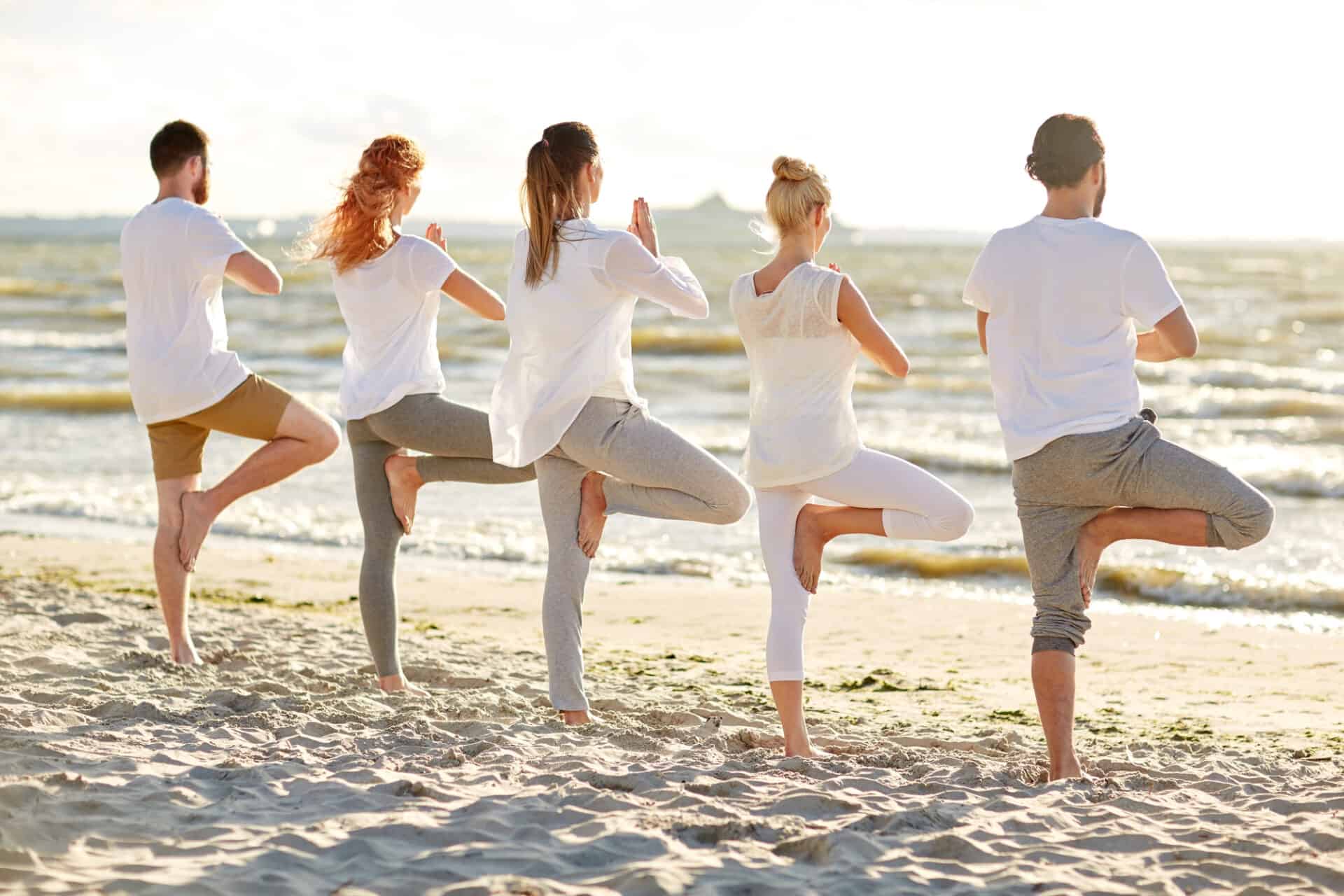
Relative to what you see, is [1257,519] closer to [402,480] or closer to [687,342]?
[402,480]

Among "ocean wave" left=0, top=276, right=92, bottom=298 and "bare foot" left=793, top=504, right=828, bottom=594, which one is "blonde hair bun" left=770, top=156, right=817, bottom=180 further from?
"ocean wave" left=0, top=276, right=92, bottom=298

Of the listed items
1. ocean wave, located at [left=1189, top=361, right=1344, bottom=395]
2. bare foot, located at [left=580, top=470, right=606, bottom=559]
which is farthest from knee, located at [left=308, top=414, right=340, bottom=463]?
ocean wave, located at [left=1189, top=361, right=1344, bottom=395]

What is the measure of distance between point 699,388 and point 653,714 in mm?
14481

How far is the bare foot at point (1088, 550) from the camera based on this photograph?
4.07 metres

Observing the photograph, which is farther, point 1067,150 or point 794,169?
point 794,169

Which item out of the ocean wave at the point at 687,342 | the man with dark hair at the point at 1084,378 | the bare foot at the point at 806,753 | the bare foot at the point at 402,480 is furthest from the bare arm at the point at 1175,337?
the ocean wave at the point at 687,342

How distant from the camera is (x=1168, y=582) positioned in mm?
7934

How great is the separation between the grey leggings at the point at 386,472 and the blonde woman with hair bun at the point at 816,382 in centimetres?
99

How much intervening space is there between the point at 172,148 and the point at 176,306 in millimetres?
585

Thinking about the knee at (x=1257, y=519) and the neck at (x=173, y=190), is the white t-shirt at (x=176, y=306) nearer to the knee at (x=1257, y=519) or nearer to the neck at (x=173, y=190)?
the neck at (x=173, y=190)

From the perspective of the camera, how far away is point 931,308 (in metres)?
33.9

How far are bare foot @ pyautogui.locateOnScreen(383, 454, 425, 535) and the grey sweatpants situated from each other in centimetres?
212

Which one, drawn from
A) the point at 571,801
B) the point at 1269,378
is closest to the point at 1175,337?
the point at 571,801

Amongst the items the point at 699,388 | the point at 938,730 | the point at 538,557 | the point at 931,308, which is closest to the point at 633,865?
the point at 938,730
